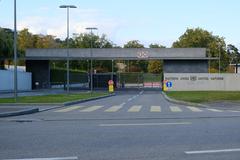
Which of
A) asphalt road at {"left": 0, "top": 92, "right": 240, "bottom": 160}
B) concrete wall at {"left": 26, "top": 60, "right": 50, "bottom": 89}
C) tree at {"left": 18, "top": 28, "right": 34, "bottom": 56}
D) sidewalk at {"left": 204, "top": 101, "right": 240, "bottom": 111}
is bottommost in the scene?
sidewalk at {"left": 204, "top": 101, "right": 240, "bottom": 111}

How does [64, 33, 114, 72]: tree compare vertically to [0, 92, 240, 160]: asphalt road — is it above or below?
above

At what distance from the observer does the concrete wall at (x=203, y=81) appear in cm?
5444

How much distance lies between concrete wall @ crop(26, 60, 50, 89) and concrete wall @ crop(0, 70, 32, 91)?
157 cm

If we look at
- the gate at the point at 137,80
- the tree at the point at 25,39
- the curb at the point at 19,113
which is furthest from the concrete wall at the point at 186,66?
the tree at the point at 25,39

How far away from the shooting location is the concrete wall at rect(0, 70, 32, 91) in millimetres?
53456

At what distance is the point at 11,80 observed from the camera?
56.2 meters

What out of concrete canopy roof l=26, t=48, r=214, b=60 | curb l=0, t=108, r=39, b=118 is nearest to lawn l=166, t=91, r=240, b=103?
curb l=0, t=108, r=39, b=118

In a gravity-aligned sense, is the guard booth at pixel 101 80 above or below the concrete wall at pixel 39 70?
below

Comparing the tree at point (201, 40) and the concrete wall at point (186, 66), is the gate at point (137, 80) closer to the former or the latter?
the concrete wall at point (186, 66)

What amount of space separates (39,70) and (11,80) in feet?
32.0

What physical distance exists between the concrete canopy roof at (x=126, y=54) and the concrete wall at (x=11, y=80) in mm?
2913

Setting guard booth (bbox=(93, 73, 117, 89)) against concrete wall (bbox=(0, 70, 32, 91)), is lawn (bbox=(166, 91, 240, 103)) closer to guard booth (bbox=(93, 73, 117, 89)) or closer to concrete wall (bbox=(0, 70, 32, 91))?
concrete wall (bbox=(0, 70, 32, 91))

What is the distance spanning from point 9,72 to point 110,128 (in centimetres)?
4312

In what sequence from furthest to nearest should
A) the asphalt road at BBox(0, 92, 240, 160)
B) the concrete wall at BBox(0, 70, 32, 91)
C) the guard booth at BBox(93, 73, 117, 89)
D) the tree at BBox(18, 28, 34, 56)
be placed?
the tree at BBox(18, 28, 34, 56) < the guard booth at BBox(93, 73, 117, 89) < the concrete wall at BBox(0, 70, 32, 91) < the asphalt road at BBox(0, 92, 240, 160)
